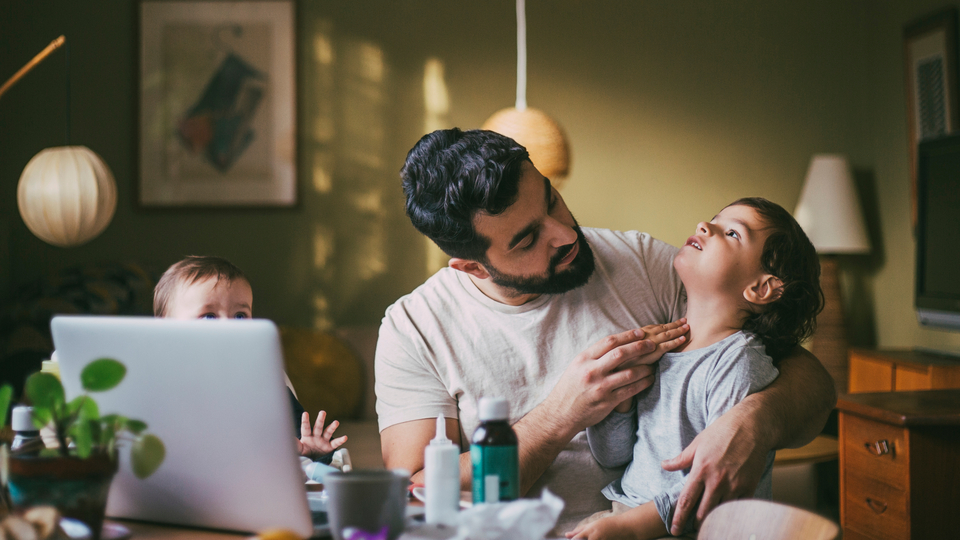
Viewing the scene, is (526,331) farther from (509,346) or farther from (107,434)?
(107,434)

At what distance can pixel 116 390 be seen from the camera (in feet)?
2.87

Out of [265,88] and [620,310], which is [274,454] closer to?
[620,310]

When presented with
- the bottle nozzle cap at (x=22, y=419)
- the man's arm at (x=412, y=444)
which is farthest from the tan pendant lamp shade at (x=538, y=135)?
the bottle nozzle cap at (x=22, y=419)

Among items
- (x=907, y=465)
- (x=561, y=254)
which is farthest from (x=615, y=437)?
(x=907, y=465)

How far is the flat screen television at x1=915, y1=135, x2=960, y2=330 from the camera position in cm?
276

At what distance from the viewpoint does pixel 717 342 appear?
1395mm

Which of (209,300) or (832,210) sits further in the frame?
(832,210)

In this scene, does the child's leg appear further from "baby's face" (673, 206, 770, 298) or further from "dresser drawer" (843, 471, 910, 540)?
"dresser drawer" (843, 471, 910, 540)

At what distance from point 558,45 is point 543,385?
290cm

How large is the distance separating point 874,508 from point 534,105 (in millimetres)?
2552

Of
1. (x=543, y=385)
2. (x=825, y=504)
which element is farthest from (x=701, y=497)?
(x=825, y=504)

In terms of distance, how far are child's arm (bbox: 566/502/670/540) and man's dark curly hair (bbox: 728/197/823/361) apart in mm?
412

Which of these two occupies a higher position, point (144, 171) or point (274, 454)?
point (144, 171)

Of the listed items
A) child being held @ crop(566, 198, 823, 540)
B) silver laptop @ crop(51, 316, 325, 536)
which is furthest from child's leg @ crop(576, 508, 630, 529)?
silver laptop @ crop(51, 316, 325, 536)
